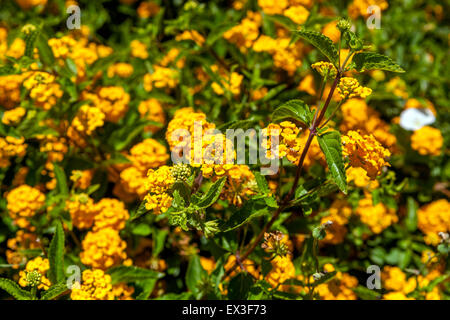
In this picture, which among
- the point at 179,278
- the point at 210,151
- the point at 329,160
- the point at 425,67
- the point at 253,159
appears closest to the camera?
the point at 329,160

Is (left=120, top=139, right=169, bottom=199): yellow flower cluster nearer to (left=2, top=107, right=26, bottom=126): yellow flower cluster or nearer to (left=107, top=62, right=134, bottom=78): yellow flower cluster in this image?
(left=2, top=107, right=26, bottom=126): yellow flower cluster

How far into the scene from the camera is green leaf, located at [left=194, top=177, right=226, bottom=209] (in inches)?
70.5

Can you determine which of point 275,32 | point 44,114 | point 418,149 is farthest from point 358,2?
point 44,114

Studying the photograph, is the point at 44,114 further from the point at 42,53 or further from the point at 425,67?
the point at 425,67

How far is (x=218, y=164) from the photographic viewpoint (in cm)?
189

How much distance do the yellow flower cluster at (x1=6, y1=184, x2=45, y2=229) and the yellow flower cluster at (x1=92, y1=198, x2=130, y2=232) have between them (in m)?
0.40

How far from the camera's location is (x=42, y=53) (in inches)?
109

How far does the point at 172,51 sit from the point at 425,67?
2396mm

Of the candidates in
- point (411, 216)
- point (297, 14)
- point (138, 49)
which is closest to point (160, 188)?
point (297, 14)

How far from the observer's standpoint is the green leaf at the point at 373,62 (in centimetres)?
166

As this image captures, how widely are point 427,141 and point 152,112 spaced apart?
2203 millimetres

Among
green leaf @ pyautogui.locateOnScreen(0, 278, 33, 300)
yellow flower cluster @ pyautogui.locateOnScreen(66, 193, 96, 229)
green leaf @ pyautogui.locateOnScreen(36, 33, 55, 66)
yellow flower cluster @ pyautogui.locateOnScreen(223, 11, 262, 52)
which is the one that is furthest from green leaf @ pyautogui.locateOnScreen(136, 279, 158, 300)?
yellow flower cluster @ pyautogui.locateOnScreen(223, 11, 262, 52)

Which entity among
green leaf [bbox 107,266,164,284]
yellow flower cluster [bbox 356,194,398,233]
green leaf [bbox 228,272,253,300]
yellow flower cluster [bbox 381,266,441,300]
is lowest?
yellow flower cluster [bbox 381,266,441,300]
